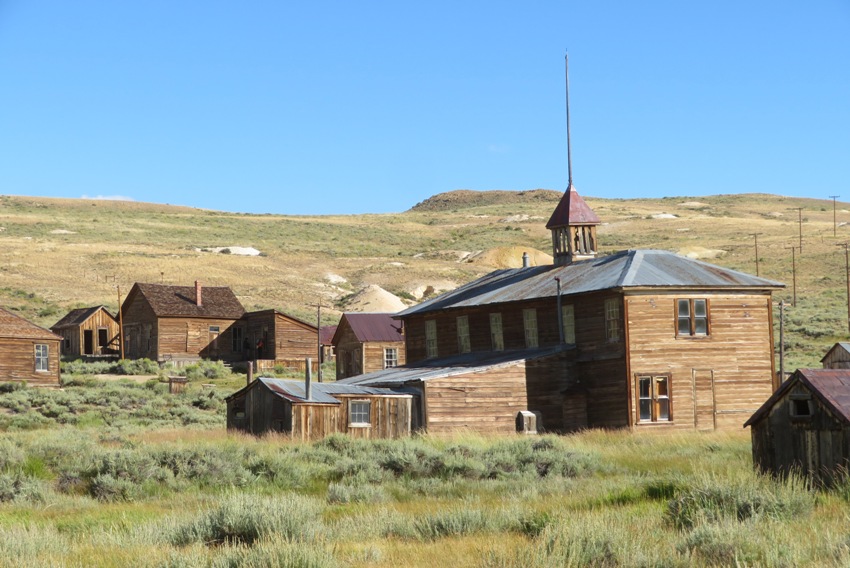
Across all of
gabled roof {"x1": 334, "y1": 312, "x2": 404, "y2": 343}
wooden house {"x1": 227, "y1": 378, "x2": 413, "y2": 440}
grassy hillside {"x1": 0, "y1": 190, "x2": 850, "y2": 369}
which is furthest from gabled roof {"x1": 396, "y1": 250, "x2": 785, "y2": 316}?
gabled roof {"x1": 334, "y1": 312, "x2": 404, "y2": 343}

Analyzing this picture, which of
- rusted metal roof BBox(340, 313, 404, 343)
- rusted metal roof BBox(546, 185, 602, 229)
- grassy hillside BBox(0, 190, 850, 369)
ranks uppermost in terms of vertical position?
grassy hillside BBox(0, 190, 850, 369)

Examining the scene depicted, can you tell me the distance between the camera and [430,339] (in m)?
42.4

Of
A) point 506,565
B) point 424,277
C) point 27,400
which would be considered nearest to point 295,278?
point 424,277

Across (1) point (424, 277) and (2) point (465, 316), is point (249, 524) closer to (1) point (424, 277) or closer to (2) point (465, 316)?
(2) point (465, 316)

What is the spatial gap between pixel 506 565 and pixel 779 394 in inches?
346

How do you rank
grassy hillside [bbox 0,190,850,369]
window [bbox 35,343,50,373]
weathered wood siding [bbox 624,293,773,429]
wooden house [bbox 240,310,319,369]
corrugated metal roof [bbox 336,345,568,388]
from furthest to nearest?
grassy hillside [bbox 0,190,850,369]
wooden house [bbox 240,310,319,369]
window [bbox 35,343,50,373]
corrugated metal roof [bbox 336,345,568,388]
weathered wood siding [bbox 624,293,773,429]

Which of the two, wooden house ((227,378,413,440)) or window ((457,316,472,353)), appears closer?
wooden house ((227,378,413,440))

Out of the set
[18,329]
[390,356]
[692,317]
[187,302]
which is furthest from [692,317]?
[187,302]

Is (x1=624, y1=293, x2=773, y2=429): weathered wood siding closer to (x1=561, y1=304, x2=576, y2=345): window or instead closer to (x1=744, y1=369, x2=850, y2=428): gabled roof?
(x1=561, y1=304, x2=576, y2=345): window

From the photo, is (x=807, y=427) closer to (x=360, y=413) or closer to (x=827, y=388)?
(x=827, y=388)

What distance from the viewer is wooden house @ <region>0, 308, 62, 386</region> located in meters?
50.2

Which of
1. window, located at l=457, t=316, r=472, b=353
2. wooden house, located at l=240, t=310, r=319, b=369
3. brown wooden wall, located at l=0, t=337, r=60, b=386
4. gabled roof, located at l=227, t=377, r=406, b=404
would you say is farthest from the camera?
wooden house, located at l=240, t=310, r=319, b=369

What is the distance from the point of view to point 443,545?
42.3 ft

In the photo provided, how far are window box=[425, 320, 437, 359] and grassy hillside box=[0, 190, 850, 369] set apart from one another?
15194 millimetres
